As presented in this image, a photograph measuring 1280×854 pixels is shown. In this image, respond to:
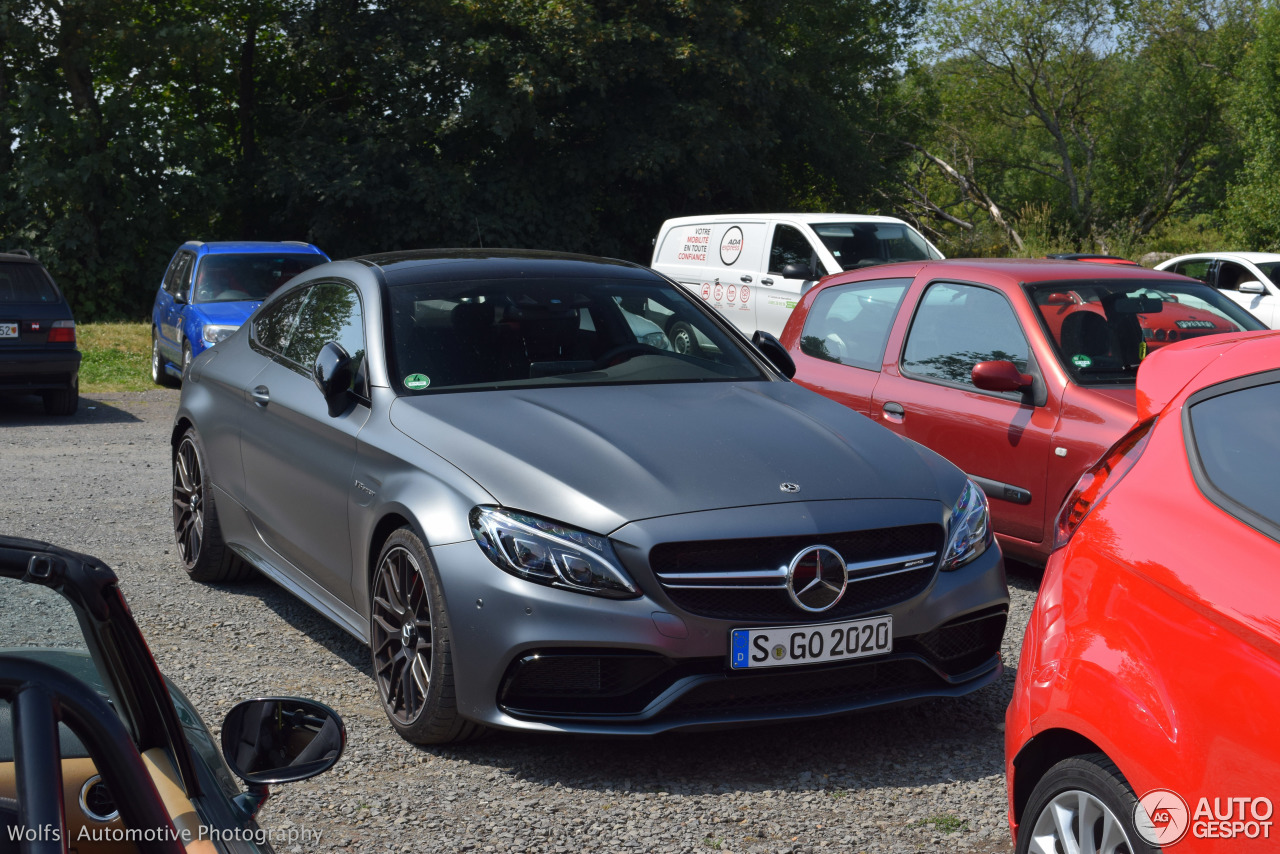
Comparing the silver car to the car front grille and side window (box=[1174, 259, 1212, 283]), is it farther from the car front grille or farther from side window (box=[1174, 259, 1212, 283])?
side window (box=[1174, 259, 1212, 283])

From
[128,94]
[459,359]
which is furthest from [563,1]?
[459,359]

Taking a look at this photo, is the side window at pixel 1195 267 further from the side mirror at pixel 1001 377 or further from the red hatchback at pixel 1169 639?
the red hatchback at pixel 1169 639

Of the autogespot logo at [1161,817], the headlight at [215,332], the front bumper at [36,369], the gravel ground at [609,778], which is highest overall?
Answer: the autogespot logo at [1161,817]

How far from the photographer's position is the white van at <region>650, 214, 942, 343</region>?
15.2 metres

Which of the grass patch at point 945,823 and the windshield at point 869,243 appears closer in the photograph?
the grass patch at point 945,823

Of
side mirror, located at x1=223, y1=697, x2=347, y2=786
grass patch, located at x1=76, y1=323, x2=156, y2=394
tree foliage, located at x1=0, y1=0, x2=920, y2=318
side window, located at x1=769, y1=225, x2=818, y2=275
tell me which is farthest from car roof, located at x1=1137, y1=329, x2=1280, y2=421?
tree foliage, located at x1=0, y1=0, x2=920, y2=318

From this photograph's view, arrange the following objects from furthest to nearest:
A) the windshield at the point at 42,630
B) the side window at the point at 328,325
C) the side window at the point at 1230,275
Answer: the side window at the point at 1230,275 → the side window at the point at 328,325 → the windshield at the point at 42,630

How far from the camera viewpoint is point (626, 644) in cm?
370

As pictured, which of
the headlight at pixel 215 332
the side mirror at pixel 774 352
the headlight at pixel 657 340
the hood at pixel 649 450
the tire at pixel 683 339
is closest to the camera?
the hood at pixel 649 450

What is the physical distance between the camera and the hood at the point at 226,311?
13954 millimetres

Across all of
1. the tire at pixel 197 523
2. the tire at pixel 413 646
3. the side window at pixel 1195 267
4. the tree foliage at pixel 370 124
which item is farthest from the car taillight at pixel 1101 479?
the tree foliage at pixel 370 124

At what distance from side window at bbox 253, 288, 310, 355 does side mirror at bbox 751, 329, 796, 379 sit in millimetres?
2104

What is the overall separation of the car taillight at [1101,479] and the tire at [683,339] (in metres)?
2.50

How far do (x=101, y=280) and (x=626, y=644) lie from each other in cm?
2601
